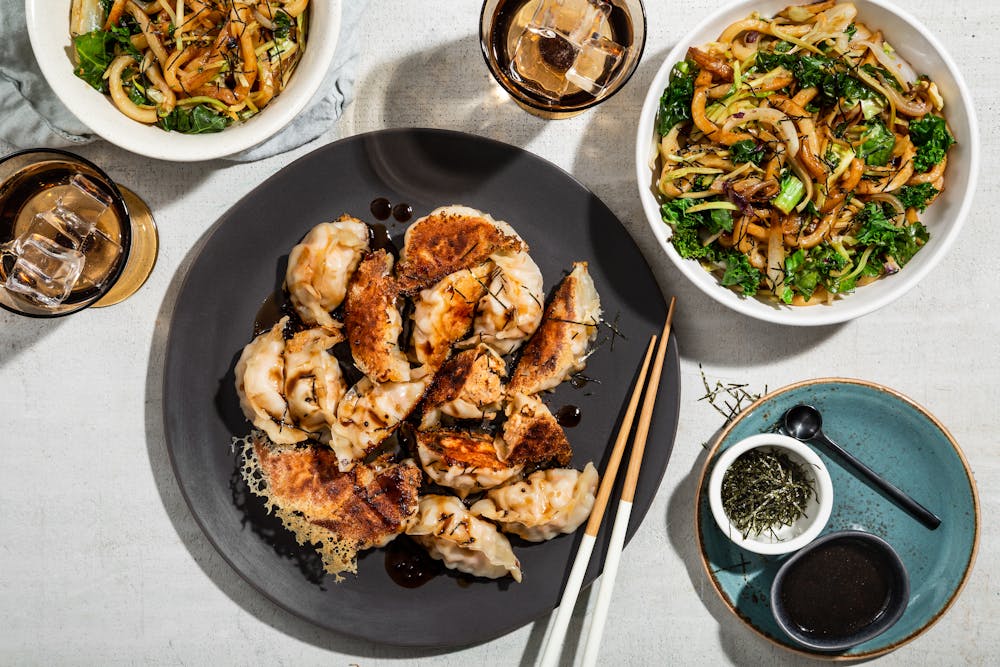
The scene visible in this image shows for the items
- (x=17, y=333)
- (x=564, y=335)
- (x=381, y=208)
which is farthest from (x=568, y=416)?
(x=17, y=333)

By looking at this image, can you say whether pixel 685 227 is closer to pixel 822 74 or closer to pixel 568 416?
pixel 822 74

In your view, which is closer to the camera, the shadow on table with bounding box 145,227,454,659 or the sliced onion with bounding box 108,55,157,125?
the sliced onion with bounding box 108,55,157,125

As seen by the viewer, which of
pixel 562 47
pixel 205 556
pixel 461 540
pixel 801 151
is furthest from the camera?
pixel 205 556

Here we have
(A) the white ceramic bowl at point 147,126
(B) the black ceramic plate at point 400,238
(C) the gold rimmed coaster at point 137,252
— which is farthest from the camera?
(C) the gold rimmed coaster at point 137,252

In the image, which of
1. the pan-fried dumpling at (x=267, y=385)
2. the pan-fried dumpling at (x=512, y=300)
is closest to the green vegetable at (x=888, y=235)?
the pan-fried dumpling at (x=512, y=300)

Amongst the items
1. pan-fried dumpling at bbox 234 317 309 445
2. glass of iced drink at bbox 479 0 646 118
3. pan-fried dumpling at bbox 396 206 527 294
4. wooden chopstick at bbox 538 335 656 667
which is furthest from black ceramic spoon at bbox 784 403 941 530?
pan-fried dumpling at bbox 234 317 309 445

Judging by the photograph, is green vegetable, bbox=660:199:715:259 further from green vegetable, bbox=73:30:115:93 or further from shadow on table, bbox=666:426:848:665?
green vegetable, bbox=73:30:115:93

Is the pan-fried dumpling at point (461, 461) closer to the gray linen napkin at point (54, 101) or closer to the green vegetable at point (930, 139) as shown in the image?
the gray linen napkin at point (54, 101)
